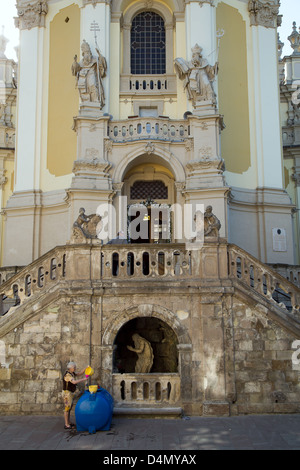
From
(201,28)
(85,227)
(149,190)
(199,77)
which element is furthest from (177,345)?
(201,28)

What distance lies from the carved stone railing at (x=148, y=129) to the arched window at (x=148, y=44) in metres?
3.02

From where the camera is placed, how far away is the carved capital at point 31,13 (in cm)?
2112

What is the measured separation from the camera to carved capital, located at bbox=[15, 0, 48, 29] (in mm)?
Answer: 21125

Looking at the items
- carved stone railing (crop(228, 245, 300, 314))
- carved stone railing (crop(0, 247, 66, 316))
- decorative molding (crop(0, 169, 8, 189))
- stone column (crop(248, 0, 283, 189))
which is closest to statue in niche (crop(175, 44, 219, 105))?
stone column (crop(248, 0, 283, 189))

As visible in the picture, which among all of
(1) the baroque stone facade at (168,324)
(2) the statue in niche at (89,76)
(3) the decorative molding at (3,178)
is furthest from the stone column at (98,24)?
(1) the baroque stone facade at (168,324)

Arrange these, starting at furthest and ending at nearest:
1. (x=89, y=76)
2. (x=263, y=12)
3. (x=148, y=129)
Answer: (x=263, y=12) < (x=89, y=76) < (x=148, y=129)

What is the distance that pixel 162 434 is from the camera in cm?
966

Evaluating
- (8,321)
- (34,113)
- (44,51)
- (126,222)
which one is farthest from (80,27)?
(8,321)

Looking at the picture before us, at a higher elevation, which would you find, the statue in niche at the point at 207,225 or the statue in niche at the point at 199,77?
the statue in niche at the point at 199,77

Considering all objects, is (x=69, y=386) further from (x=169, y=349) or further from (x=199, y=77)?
(x=199, y=77)

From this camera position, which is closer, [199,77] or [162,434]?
[162,434]

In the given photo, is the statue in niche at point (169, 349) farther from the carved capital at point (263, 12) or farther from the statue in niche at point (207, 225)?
the carved capital at point (263, 12)

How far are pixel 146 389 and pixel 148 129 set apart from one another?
10.4 meters

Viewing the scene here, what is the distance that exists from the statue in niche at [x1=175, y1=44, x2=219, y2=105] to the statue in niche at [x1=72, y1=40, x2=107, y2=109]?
331 cm
